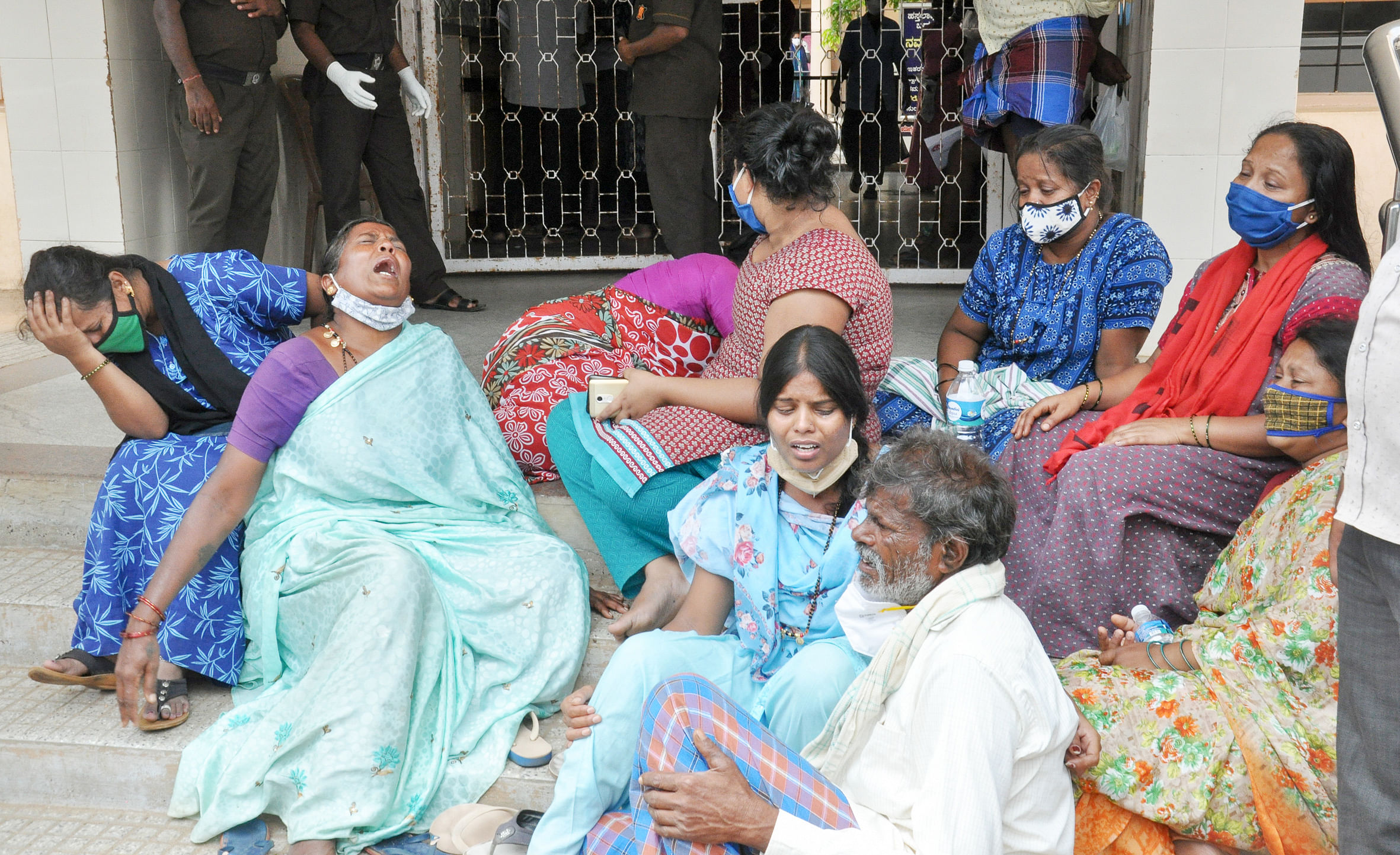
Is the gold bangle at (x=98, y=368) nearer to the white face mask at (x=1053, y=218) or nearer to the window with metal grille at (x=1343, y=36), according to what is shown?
the white face mask at (x=1053, y=218)

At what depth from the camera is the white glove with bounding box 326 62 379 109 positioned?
5055 mm

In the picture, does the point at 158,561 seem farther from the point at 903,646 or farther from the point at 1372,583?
the point at 1372,583

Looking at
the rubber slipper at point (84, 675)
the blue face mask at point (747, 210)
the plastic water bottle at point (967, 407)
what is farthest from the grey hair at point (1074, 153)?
the rubber slipper at point (84, 675)

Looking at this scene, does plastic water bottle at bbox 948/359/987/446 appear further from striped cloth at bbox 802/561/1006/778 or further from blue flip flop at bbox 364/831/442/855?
blue flip flop at bbox 364/831/442/855

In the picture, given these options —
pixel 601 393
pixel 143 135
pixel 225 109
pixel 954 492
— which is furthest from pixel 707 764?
pixel 143 135

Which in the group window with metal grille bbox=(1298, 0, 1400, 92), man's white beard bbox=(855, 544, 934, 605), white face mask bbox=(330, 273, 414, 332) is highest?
window with metal grille bbox=(1298, 0, 1400, 92)

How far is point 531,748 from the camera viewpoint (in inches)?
101

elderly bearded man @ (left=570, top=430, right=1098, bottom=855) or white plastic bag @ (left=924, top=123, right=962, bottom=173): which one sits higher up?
white plastic bag @ (left=924, top=123, right=962, bottom=173)

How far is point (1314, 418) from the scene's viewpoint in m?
2.33

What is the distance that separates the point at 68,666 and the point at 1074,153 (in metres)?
2.70

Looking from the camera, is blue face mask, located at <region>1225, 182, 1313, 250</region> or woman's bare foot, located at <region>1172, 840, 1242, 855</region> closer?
woman's bare foot, located at <region>1172, 840, 1242, 855</region>

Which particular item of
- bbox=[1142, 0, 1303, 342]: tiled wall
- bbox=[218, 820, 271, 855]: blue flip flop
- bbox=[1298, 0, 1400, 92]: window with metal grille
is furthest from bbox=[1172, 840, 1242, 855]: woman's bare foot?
bbox=[1298, 0, 1400, 92]: window with metal grille

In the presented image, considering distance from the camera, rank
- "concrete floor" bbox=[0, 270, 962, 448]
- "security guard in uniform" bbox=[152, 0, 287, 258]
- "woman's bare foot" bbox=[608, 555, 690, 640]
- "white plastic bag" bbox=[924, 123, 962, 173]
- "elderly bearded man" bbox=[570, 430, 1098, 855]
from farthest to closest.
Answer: "white plastic bag" bbox=[924, 123, 962, 173], "security guard in uniform" bbox=[152, 0, 287, 258], "concrete floor" bbox=[0, 270, 962, 448], "woman's bare foot" bbox=[608, 555, 690, 640], "elderly bearded man" bbox=[570, 430, 1098, 855]

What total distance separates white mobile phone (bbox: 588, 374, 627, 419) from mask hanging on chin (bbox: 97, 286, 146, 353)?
1.06 meters
